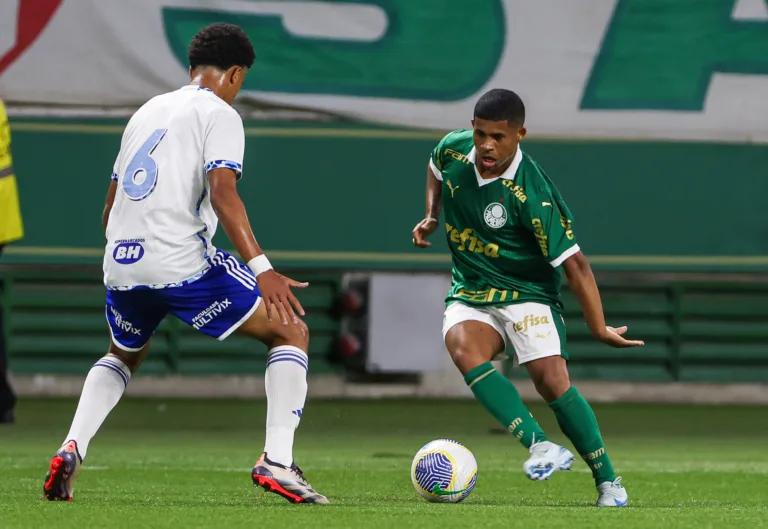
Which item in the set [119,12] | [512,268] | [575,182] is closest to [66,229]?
[119,12]

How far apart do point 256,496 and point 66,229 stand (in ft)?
18.2

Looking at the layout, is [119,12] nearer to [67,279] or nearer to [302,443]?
[67,279]

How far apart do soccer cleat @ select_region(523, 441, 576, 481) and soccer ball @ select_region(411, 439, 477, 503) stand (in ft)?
1.21

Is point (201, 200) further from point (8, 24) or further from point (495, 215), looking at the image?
point (8, 24)

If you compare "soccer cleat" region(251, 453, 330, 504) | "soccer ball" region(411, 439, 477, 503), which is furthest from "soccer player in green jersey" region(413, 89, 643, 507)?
"soccer cleat" region(251, 453, 330, 504)

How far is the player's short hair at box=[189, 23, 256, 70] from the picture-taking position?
18.6 feet

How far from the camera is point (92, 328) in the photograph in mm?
12227

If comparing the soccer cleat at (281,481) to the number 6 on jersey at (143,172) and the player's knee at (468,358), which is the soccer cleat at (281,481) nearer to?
the player's knee at (468,358)

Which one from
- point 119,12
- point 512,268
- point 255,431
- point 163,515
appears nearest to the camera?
point 163,515

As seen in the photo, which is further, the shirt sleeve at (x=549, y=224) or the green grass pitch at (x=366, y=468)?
the shirt sleeve at (x=549, y=224)

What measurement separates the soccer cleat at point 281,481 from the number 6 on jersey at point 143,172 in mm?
1070

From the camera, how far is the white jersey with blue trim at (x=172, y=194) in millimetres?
5512

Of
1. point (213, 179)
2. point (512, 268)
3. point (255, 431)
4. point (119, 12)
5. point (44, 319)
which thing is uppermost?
point (213, 179)

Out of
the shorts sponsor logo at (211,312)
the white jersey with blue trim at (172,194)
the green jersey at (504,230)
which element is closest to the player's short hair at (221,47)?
the white jersey with blue trim at (172,194)
